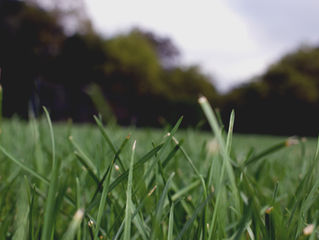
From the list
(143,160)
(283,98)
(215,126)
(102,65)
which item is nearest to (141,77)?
(102,65)

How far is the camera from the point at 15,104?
5.37 meters

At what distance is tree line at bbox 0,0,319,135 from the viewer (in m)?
16.7

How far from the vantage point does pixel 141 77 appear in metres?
24.4

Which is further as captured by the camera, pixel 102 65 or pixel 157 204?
pixel 102 65

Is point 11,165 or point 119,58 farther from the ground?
point 119,58

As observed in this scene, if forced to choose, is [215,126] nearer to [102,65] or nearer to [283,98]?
[283,98]

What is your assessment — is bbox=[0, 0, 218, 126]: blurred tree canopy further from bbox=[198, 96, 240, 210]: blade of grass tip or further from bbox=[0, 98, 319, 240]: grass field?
bbox=[198, 96, 240, 210]: blade of grass tip

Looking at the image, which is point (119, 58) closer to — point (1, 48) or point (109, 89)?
point (109, 89)

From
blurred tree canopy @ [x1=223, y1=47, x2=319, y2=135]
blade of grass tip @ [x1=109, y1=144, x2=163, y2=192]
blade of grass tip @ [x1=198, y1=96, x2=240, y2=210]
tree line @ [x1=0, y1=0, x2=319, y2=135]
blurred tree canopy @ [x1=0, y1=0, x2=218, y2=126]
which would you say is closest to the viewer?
blade of grass tip @ [x1=198, y1=96, x2=240, y2=210]

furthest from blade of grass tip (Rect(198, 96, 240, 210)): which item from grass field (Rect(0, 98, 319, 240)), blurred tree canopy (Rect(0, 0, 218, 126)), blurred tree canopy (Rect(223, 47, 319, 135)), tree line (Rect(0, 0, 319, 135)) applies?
blurred tree canopy (Rect(223, 47, 319, 135))

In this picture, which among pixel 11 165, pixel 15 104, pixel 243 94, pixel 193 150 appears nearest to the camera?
pixel 11 165

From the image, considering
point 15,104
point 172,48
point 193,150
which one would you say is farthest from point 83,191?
point 172,48

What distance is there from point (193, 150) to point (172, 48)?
3563 cm

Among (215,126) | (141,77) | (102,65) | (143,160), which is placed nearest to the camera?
(215,126)
